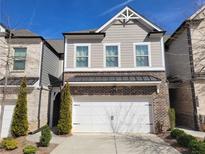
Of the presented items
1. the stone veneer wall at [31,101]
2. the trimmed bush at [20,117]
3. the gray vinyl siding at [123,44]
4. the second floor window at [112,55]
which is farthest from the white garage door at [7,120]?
the second floor window at [112,55]

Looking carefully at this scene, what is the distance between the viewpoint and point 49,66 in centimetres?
1553

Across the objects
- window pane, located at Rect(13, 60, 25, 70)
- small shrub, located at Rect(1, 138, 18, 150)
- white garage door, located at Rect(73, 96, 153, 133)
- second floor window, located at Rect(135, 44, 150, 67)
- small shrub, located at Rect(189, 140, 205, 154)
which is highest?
second floor window, located at Rect(135, 44, 150, 67)

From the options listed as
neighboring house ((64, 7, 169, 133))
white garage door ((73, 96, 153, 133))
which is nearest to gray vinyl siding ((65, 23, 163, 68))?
neighboring house ((64, 7, 169, 133))

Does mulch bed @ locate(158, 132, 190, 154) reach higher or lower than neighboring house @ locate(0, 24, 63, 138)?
lower

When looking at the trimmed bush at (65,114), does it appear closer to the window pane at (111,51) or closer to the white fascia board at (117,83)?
the white fascia board at (117,83)

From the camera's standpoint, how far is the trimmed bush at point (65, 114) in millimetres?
11859

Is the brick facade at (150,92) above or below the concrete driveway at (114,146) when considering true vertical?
above

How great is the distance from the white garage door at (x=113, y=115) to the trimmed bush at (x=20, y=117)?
3165 mm

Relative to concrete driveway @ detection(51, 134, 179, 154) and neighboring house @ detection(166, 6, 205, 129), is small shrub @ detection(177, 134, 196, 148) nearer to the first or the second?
concrete driveway @ detection(51, 134, 179, 154)

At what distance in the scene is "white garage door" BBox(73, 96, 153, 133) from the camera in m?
12.7

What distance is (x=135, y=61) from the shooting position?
13711 mm

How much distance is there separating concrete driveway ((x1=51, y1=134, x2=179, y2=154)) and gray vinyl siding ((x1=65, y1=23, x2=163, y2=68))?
5.33 m

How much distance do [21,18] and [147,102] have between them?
9.52 m

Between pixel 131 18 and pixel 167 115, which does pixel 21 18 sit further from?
pixel 167 115
